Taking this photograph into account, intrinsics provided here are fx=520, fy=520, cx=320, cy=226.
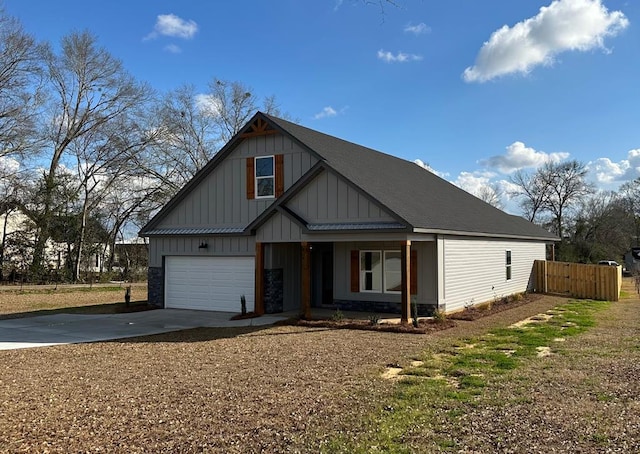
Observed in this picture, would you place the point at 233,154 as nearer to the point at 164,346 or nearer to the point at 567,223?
the point at 164,346

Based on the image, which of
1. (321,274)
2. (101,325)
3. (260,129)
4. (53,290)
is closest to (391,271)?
(321,274)

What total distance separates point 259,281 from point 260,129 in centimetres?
487

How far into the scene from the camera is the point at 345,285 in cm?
1628

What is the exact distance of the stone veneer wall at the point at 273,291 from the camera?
52.2ft

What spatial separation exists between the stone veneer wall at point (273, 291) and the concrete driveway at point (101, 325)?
2.07 feet

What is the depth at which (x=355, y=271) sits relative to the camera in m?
16.1

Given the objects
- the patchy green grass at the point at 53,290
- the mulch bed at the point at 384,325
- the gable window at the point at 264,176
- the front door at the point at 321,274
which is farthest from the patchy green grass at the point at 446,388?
the patchy green grass at the point at 53,290

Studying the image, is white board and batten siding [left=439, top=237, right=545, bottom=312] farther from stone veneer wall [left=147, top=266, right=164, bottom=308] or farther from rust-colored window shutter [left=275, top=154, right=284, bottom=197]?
stone veneer wall [left=147, top=266, right=164, bottom=308]

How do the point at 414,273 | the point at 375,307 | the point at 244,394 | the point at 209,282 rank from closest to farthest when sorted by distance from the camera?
the point at 244,394, the point at 414,273, the point at 375,307, the point at 209,282

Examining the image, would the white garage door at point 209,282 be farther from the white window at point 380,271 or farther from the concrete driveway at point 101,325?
the white window at point 380,271

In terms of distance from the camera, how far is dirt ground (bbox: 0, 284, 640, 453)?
205 inches

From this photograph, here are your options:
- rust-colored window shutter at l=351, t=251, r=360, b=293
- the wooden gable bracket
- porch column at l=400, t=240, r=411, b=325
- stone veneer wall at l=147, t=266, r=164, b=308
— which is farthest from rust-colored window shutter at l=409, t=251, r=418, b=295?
stone veneer wall at l=147, t=266, r=164, b=308

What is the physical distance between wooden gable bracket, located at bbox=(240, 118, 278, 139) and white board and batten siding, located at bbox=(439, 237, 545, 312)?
6.41 metres

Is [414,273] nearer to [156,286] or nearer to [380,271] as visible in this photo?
[380,271]
